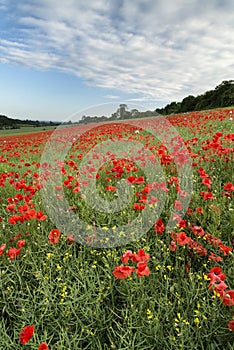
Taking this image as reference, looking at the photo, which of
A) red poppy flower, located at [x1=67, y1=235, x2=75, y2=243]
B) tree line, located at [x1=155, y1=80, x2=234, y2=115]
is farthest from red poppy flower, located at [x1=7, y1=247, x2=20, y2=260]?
tree line, located at [x1=155, y1=80, x2=234, y2=115]

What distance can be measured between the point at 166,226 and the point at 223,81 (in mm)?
39801

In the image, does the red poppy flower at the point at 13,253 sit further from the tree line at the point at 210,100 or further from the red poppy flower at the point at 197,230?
the tree line at the point at 210,100

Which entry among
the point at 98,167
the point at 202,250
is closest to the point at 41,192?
the point at 98,167

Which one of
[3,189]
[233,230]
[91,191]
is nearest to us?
[233,230]

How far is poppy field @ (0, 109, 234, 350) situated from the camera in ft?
6.33

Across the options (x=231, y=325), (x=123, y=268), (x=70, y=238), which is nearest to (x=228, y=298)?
(x=231, y=325)

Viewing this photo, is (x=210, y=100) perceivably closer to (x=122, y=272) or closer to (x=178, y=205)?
(x=178, y=205)

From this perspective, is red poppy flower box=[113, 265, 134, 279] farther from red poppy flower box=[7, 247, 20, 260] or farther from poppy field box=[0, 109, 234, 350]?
red poppy flower box=[7, 247, 20, 260]

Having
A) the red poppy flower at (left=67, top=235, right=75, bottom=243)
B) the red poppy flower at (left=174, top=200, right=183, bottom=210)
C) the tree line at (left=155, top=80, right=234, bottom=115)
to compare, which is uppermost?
the tree line at (left=155, top=80, right=234, bottom=115)

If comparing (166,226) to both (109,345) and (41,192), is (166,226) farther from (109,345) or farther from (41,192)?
(41,192)

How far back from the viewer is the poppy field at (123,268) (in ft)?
6.33

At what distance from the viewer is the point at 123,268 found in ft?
6.06

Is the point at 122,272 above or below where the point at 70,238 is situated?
above

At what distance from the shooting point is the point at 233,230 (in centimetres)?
284
